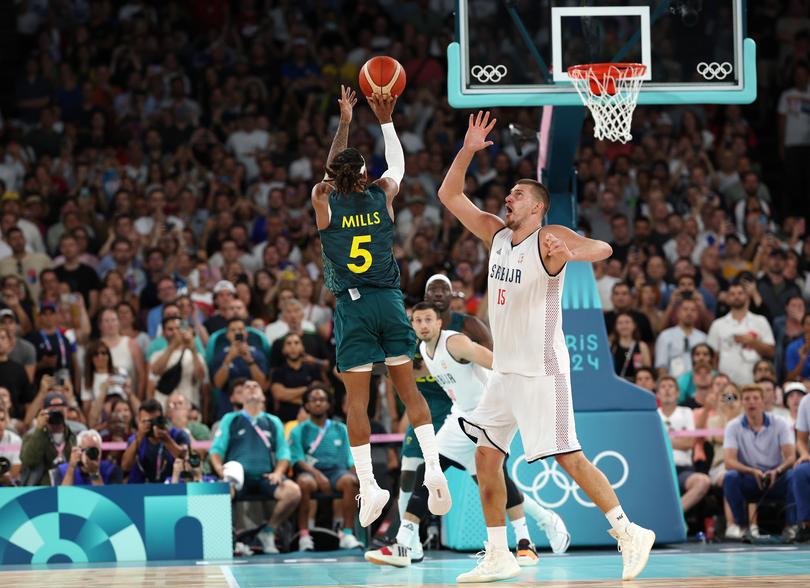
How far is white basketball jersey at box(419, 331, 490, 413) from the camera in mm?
11508

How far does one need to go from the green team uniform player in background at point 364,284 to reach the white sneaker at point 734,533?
16.7 ft

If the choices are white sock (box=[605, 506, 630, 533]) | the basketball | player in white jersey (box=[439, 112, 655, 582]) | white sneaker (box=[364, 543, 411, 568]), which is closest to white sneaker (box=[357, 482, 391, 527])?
player in white jersey (box=[439, 112, 655, 582])

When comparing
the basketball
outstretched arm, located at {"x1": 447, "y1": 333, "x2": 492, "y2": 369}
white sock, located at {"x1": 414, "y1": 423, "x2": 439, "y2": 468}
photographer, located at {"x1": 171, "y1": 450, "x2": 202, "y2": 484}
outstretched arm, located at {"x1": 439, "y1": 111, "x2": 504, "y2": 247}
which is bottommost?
photographer, located at {"x1": 171, "y1": 450, "x2": 202, "y2": 484}

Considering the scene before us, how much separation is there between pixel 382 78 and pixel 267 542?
5.64m

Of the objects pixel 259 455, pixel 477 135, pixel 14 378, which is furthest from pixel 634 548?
pixel 14 378

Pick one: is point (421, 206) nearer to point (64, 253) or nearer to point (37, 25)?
point (64, 253)

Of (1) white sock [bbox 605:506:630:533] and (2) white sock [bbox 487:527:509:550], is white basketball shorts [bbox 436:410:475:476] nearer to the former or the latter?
(2) white sock [bbox 487:527:509:550]

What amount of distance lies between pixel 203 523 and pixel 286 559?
2.79 feet

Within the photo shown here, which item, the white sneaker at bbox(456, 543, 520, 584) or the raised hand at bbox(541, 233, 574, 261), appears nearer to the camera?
the raised hand at bbox(541, 233, 574, 261)

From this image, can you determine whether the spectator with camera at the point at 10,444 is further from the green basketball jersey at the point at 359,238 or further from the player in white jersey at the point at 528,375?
the player in white jersey at the point at 528,375

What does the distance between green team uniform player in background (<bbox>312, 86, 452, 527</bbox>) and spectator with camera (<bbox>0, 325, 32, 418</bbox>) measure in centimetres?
591

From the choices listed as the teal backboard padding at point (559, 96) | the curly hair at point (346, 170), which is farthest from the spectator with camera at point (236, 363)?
the curly hair at point (346, 170)

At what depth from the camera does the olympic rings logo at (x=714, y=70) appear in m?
11.4

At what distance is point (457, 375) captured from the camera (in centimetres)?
1155
